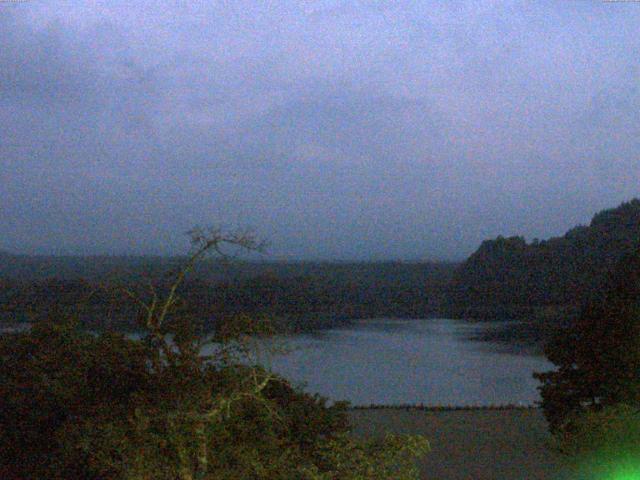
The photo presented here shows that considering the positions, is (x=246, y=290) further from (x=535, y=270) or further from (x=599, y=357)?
(x=535, y=270)

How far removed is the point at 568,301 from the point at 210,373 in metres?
24.4

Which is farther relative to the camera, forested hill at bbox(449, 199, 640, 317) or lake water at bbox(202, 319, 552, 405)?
forested hill at bbox(449, 199, 640, 317)

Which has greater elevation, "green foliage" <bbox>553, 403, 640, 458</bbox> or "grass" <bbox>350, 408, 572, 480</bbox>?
"green foliage" <bbox>553, 403, 640, 458</bbox>

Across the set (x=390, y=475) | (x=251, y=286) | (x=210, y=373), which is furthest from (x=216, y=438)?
(x=251, y=286)

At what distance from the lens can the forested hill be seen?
92.8 feet

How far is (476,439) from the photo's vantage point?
35.7 feet

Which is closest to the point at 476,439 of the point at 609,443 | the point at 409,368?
the point at 609,443

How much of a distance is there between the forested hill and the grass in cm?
1511

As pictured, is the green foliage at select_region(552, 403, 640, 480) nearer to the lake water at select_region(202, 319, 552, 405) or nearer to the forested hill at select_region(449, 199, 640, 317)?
the lake water at select_region(202, 319, 552, 405)

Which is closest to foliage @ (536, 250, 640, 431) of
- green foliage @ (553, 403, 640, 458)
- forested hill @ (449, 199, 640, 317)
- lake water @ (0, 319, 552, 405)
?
green foliage @ (553, 403, 640, 458)

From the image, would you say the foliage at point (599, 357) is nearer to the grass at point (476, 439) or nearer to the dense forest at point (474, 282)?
the grass at point (476, 439)

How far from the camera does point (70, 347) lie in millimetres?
7168

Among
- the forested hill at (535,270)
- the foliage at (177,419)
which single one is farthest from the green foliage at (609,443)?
the forested hill at (535,270)

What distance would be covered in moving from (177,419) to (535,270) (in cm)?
2687
